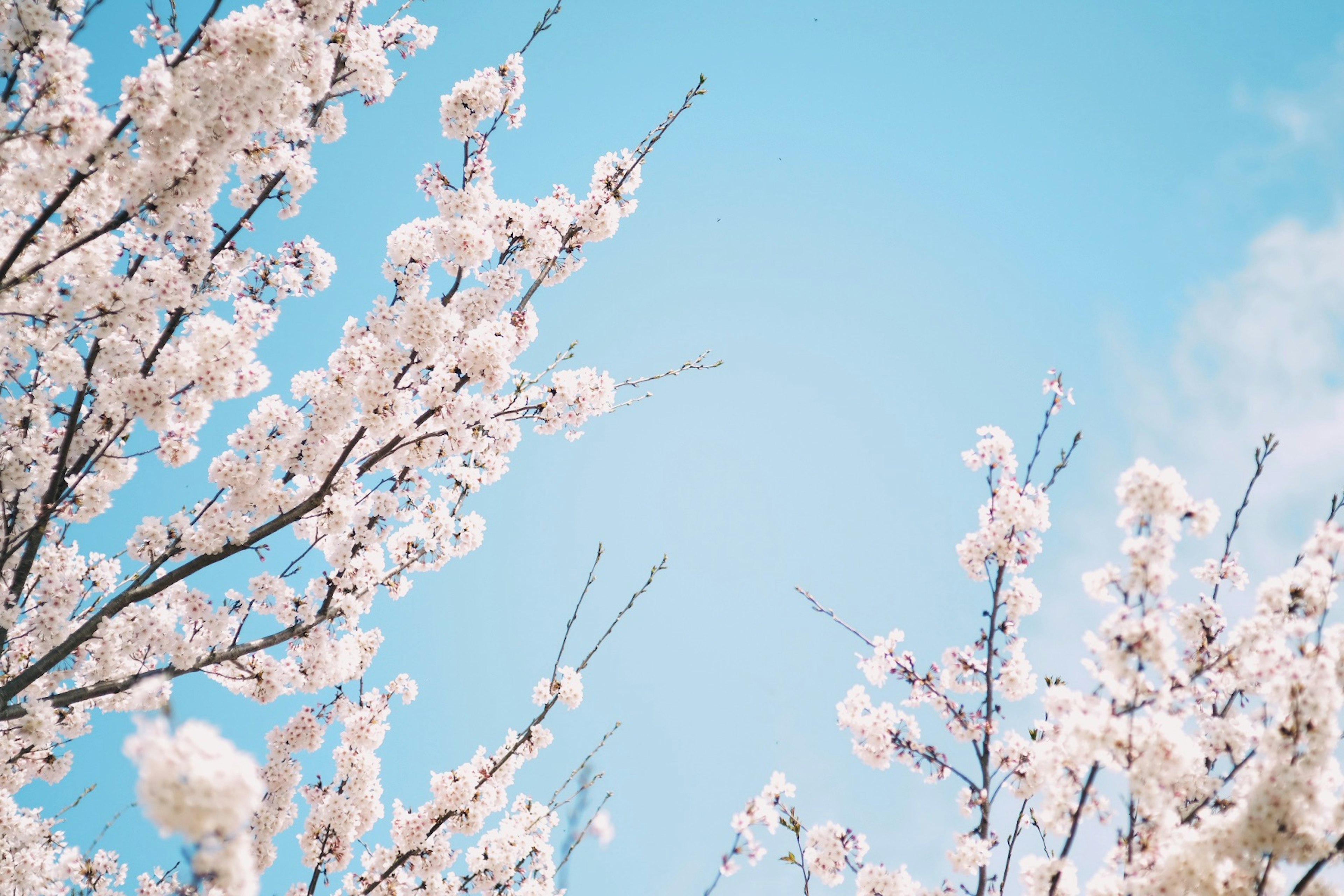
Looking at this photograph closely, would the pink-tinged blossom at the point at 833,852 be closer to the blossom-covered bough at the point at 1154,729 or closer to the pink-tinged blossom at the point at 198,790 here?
the blossom-covered bough at the point at 1154,729

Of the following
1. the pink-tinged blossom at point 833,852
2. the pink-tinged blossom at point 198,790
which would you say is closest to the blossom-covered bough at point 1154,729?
the pink-tinged blossom at point 833,852

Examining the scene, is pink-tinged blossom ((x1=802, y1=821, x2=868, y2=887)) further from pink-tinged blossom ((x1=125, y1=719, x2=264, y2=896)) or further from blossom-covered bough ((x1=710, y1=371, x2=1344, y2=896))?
pink-tinged blossom ((x1=125, y1=719, x2=264, y2=896))

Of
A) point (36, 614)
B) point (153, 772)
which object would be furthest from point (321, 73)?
point (153, 772)

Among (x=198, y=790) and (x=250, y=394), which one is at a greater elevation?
(x=250, y=394)

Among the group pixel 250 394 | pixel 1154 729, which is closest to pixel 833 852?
pixel 1154 729

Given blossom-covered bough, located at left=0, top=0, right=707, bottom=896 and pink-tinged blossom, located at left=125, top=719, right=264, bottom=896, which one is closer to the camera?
pink-tinged blossom, located at left=125, top=719, right=264, bottom=896

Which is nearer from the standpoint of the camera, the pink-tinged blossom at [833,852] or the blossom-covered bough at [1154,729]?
the blossom-covered bough at [1154,729]

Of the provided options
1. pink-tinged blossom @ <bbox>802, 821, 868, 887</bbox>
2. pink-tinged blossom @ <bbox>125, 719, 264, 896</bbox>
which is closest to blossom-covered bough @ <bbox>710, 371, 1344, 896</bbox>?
pink-tinged blossom @ <bbox>802, 821, 868, 887</bbox>

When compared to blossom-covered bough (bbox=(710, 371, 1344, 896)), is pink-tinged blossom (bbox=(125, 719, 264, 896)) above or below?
below

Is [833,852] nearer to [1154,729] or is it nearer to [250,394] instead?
[1154,729]

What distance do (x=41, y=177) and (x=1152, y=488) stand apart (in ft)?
24.3

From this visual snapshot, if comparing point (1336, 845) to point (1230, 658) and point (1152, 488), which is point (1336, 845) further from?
point (1152, 488)

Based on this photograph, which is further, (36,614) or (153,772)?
(36,614)

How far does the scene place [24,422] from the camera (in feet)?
17.5
